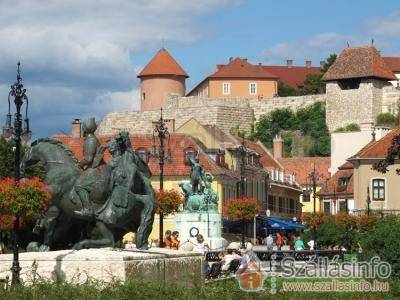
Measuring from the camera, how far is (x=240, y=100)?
5448 inches

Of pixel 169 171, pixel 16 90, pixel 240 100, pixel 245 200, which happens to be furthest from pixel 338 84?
pixel 16 90

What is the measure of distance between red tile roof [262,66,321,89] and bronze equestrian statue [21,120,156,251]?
135937 millimetres

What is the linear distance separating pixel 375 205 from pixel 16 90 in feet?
156

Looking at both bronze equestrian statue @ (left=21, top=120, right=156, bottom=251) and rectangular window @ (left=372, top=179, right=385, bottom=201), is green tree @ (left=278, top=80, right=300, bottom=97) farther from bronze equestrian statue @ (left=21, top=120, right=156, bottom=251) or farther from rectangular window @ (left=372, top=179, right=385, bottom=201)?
bronze equestrian statue @ (left=21, top=120, right=156, bottom=251)

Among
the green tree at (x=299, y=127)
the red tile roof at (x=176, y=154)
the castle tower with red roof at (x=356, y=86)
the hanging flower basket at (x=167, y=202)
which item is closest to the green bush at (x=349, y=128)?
the castle tower with red roof at (x=356, y=86)

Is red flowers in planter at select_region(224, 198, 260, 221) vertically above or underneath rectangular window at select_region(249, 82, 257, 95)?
underneath

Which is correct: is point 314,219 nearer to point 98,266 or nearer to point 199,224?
point 199,224

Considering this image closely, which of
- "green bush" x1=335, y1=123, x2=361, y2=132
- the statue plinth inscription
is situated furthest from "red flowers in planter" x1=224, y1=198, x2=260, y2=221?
"green bush" x1=335, y1=123, x2=361, y2=132

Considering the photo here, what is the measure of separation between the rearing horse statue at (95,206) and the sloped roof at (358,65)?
101 metres

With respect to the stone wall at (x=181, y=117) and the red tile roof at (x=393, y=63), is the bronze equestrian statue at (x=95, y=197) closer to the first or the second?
the stone wall at (x=181, y=117)

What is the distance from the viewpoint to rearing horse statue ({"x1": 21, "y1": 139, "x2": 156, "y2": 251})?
22.7 meters

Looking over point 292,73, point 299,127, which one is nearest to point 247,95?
point 292,73

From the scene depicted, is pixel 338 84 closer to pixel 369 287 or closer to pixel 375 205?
pixel 375 205

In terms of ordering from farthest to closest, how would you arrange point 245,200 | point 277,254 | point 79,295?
point 245,200 → point 277,254 → point 79,295
